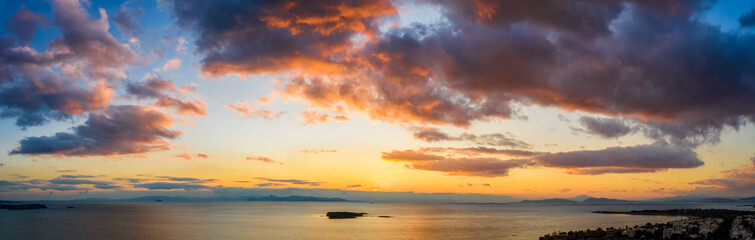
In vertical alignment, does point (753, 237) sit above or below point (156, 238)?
above

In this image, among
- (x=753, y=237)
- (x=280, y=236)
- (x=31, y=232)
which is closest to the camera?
(x=753, y=237)

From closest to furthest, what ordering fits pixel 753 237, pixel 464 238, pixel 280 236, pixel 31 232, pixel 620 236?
pixel 753 237 → pixel 620 236 → pixel 464 238 → pixel 280 236 → pixel 31 232

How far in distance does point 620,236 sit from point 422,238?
118 feet

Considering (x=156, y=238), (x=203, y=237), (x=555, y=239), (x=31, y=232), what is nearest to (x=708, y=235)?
(x=555, y=239)

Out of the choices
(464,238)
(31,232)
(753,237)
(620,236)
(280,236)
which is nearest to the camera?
(753,237)

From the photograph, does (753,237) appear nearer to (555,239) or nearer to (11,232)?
(555,239)

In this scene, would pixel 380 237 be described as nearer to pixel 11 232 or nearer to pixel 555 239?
pixel 555 239

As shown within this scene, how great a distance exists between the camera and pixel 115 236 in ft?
290

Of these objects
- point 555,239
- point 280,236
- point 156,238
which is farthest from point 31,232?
point 555,239

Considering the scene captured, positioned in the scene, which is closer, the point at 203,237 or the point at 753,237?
the point at 753,237

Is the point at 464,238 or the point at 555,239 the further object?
the point at 464,238

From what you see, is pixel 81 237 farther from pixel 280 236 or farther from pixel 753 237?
pixel 753 237

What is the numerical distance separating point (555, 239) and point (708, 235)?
19982 mm

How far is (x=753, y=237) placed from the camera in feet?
173
